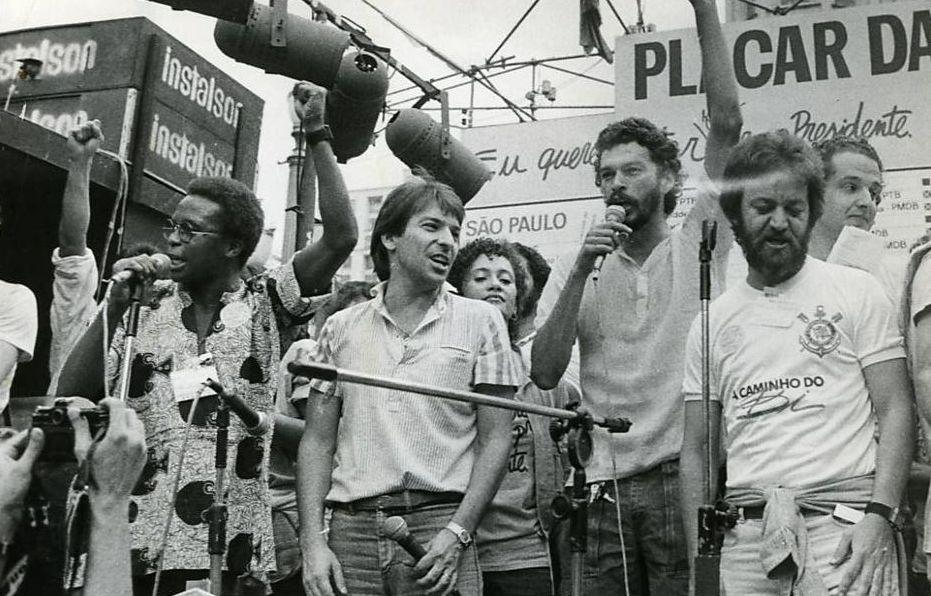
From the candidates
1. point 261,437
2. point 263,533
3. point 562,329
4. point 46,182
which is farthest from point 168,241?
point 46,182

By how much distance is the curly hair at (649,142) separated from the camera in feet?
8.21

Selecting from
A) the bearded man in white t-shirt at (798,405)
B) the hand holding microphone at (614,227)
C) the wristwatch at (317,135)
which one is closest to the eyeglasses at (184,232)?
the wristwatch at (317,135)

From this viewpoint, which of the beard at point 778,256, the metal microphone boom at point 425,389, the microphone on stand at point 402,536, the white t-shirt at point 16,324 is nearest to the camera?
the metal microphone boom at point 425,389

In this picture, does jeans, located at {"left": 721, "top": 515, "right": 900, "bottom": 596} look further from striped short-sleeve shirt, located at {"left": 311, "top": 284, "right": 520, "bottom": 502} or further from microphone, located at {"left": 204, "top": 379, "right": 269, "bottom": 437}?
microphone, located at {"left": 204, "top": 379, "right": 269, "bottom": 437}

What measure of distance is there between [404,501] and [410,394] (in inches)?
8.6

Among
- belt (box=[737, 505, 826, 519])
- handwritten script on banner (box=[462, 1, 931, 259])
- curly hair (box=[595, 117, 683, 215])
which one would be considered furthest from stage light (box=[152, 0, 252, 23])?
belt (box=[737, 505, 826, 519])

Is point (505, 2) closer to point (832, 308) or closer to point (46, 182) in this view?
point (46, 182)

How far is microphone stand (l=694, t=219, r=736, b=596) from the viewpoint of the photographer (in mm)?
1748

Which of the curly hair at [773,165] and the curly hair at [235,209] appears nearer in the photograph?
the curly hair at [773,165]

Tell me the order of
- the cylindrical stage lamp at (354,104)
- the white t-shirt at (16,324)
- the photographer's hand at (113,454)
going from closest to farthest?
the photographer's hand at (113,454) < the white t-shirt at (16,324) < the cylindrical stage lamp at (354,104)

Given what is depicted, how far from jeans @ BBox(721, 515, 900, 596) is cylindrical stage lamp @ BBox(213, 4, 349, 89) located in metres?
1.64

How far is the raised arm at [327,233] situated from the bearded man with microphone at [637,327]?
514mm

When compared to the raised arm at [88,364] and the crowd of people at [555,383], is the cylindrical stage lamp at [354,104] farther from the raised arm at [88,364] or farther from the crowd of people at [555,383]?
the raised arm at [88,364]

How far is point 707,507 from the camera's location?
1.81 meters
